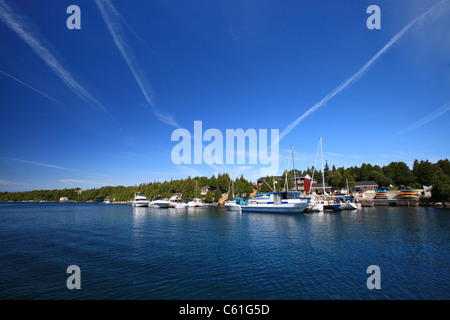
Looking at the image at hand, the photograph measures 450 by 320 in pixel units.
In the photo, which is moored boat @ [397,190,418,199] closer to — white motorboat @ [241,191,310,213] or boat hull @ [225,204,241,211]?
white motorboat @ [241,191,310,213]

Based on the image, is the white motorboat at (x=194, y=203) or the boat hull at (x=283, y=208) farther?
the white motorboat at (x=194, y=203)

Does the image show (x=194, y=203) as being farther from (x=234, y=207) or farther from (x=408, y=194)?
(x=408, y=194)

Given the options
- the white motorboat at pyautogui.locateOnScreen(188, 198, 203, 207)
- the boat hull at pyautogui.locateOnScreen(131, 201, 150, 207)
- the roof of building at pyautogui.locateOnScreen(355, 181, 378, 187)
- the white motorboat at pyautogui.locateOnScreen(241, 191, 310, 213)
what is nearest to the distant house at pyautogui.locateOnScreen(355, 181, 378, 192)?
the roof of building at pyautogui.locateOnScreen(355, 181, 378, 187)

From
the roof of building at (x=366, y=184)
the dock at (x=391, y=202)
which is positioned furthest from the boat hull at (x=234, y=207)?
the roof of building at (x=366, y=184)

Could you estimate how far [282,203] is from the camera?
74.3m

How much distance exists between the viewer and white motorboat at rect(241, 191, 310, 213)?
2822 inches

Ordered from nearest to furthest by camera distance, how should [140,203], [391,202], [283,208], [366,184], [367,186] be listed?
[283,208] < [391,202] < [140,203] < [367,186] < [366,184]

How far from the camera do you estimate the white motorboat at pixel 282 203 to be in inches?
2822

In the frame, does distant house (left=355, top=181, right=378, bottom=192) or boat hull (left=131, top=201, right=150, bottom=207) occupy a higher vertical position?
distant house (left=355, top=181, right=378, bottom=192)

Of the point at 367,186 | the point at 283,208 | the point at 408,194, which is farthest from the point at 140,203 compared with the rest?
the point at 367,186

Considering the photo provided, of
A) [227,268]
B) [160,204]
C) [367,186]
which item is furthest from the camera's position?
[367,186]


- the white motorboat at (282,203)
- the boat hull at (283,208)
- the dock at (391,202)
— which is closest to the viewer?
the boat hull at (283,208)

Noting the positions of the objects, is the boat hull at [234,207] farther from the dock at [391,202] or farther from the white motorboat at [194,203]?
the dock at [391,202]
